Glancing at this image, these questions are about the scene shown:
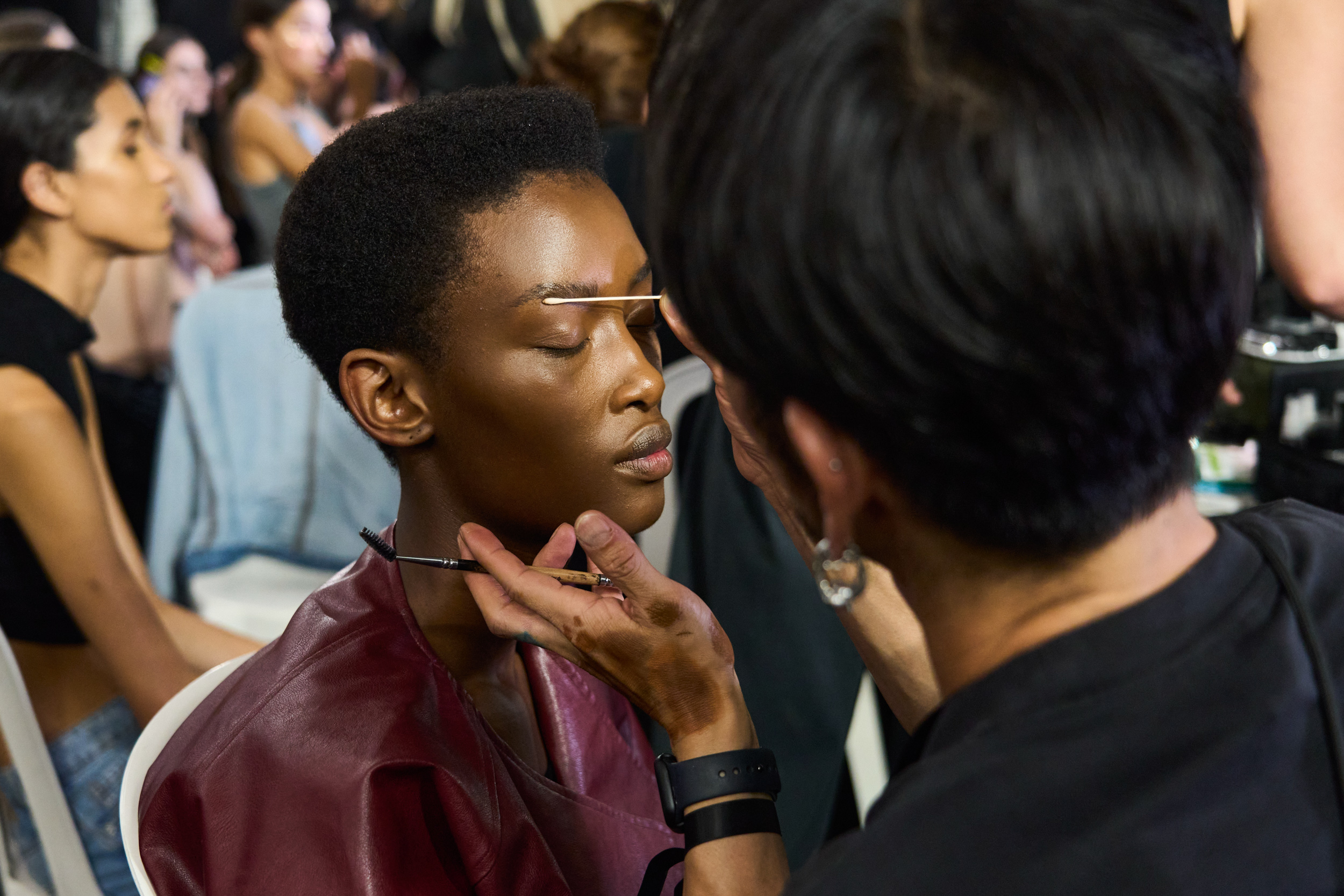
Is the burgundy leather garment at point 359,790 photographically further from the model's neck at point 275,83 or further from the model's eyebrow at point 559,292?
the model's neck at point 275,83

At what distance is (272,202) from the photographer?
127 inches

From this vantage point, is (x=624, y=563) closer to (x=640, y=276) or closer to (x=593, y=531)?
(x=593, y=531)

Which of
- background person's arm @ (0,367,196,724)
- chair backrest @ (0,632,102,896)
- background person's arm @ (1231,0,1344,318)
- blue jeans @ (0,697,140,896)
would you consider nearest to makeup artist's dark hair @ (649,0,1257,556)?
background person's arm @ (1231,0,1344,318)

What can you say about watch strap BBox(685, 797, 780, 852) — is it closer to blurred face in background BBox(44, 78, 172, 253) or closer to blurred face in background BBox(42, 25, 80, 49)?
blurred face in background BBox(44, 78, 172, 253)

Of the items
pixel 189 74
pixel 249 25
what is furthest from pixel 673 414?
pixel 189 74

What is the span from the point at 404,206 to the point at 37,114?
1.01 meters

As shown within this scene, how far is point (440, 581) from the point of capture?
2.97 feet

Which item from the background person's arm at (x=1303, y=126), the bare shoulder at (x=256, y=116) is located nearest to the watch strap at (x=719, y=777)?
the background person's arm at (x=1303, y=126)

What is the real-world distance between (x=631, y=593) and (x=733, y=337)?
31 centimetres

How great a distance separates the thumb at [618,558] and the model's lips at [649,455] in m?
0.16

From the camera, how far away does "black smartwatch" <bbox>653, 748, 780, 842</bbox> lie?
2.34ft

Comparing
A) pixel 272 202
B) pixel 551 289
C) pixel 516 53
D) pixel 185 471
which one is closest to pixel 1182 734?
pixel 551 289

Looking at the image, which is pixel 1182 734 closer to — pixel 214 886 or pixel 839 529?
pixel 839 529

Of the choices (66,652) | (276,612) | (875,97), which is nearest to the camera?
(875,97)
